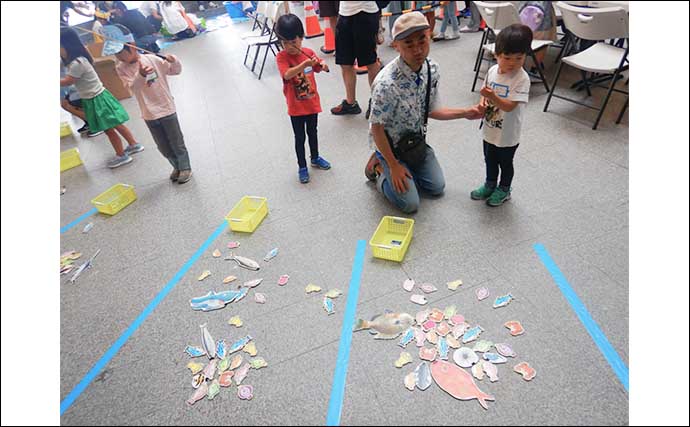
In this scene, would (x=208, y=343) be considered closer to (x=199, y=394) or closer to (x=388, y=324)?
(x=199, y=394)

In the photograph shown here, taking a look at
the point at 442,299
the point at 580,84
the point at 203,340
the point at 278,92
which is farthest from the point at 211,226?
the point at 580,84

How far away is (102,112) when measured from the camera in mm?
3324

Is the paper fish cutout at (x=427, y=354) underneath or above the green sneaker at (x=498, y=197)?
underneath

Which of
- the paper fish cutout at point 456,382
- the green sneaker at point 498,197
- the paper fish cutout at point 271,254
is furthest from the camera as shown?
the green sneaker at point 498,197

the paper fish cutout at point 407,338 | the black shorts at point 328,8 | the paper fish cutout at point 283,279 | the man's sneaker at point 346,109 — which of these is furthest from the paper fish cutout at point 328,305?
the black shorts at point 328,8

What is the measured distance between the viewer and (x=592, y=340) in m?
1.61

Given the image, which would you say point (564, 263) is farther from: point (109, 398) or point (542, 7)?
point (542, 7)

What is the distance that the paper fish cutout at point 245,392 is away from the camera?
1591 mm

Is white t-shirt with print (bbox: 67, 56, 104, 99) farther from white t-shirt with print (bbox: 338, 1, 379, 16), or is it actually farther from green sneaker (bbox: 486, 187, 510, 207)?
green sneaker (bbox: 486, 187, 510, 207)

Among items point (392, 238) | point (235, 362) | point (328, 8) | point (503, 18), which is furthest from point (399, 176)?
point (328, 8)

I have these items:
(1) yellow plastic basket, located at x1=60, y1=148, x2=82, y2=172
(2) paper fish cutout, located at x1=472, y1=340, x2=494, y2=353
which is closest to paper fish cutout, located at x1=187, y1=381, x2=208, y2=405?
(2) paper fish cutout, located at x1=472, y1=340, x2=494, y2=353

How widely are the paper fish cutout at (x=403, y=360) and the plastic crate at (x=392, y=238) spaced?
1.87 feet

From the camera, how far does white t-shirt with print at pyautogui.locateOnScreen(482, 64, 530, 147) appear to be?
6.46 ft

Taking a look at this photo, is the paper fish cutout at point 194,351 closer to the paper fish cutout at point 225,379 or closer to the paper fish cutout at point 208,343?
the paper fish cutout at point 208,343
